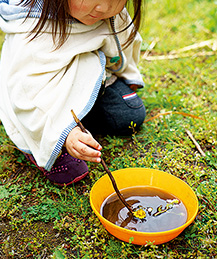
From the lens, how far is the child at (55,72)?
159 cm

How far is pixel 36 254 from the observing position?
1464 mm

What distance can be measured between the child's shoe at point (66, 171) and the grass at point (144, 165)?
0.04 m

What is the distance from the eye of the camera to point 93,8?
152cm

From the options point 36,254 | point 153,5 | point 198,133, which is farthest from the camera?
point 153,5

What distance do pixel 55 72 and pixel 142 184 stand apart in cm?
71

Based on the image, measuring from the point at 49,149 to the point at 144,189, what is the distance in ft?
1.63

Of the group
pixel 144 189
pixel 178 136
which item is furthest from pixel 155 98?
pixel 144 189

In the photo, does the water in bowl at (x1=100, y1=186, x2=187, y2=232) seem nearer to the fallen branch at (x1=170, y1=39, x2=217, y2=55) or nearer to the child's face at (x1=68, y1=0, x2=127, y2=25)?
the child's face at (x1=68, y1=0, x2=127, y2=25)

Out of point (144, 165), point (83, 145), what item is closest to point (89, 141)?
point (83, 145)

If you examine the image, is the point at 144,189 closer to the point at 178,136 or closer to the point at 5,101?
the point at 178,136

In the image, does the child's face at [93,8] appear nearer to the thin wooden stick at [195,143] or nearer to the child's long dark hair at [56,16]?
the child's long dark hair at [56,16]

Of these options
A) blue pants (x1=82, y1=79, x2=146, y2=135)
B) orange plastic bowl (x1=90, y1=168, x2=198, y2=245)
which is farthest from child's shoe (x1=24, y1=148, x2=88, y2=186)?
blue pants (x1=82, y1=79, x2=146, y2=135)

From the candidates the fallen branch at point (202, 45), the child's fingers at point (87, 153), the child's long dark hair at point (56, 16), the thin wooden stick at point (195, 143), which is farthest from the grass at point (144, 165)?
the child's long dark hair at point (56, 16)

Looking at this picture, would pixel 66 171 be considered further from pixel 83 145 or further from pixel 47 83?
pixel 47 83
